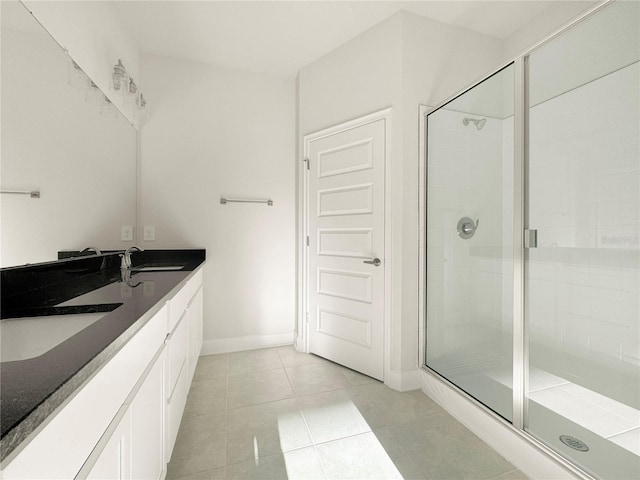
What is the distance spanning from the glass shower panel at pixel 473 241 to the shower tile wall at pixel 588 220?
156 mm

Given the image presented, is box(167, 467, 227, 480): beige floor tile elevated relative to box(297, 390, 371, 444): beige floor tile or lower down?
lower down

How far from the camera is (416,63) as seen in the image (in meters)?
2.10

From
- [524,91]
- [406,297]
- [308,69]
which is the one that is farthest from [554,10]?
[406,297]

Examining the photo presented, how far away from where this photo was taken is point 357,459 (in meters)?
1.43

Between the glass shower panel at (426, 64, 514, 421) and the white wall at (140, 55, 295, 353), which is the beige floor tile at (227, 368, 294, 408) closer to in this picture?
the white wall at (140, 55, 295, 353)

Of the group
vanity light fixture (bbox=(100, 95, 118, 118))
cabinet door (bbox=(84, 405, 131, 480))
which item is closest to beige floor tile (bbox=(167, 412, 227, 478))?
cabinet door (bbox=(84, 405, 131, 480))

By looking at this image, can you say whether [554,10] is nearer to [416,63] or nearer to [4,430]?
[416,63]

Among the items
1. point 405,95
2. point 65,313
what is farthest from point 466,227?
point 65,313

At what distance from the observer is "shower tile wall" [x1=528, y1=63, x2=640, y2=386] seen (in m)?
1.19

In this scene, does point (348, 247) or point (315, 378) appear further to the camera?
point (348, 247)

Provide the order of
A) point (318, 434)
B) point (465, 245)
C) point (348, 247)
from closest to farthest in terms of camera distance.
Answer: point (318, 434)
point (465, 245)
point (348, 247)

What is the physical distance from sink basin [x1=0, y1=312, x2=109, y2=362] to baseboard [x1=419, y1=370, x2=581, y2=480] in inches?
70.5

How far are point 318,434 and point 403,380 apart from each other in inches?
29.5

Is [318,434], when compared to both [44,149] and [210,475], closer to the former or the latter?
[210,475]
